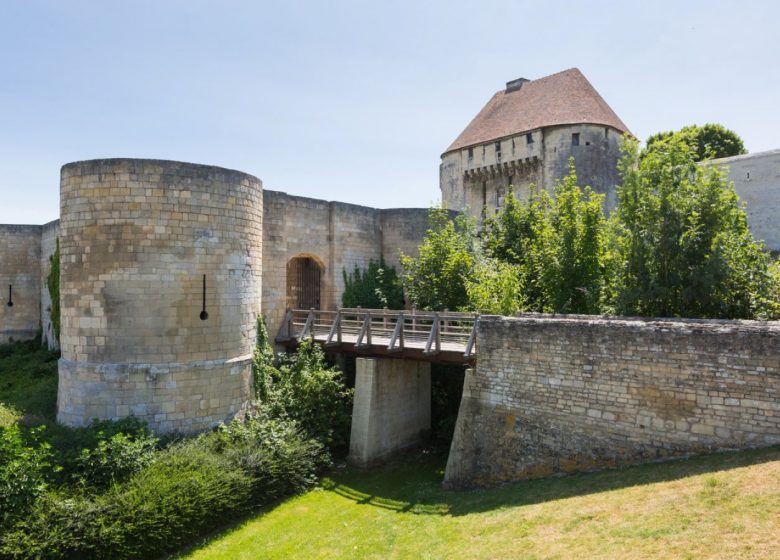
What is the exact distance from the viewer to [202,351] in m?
11.3

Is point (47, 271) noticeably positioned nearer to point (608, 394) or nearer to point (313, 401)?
point (313, 401)

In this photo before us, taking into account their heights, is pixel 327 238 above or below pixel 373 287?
above

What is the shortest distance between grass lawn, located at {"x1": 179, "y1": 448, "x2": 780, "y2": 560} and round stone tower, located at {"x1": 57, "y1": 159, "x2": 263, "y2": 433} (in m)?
3.28

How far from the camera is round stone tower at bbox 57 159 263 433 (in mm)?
10703

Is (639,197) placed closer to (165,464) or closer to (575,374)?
(575,374)

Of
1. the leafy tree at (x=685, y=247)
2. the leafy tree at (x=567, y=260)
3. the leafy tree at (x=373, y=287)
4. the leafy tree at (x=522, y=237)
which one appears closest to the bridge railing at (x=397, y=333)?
the leafy tree at (x=373, y=287)

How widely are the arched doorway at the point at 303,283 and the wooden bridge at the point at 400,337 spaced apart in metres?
2.45

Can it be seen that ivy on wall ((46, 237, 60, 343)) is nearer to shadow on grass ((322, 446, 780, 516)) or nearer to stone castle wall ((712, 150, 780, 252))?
shadow on grass ((322, 446, 780, 516))

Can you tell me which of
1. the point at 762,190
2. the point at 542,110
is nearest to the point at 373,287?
the point at 542,110

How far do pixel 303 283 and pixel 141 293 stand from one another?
308 inches

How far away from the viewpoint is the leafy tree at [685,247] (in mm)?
11133

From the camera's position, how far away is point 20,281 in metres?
20.9

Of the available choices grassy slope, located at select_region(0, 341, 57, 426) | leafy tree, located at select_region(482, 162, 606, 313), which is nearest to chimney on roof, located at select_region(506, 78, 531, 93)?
leafy tree, located at select_region(482, 162, 606, 313)

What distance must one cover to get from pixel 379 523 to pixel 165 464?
396 cm
